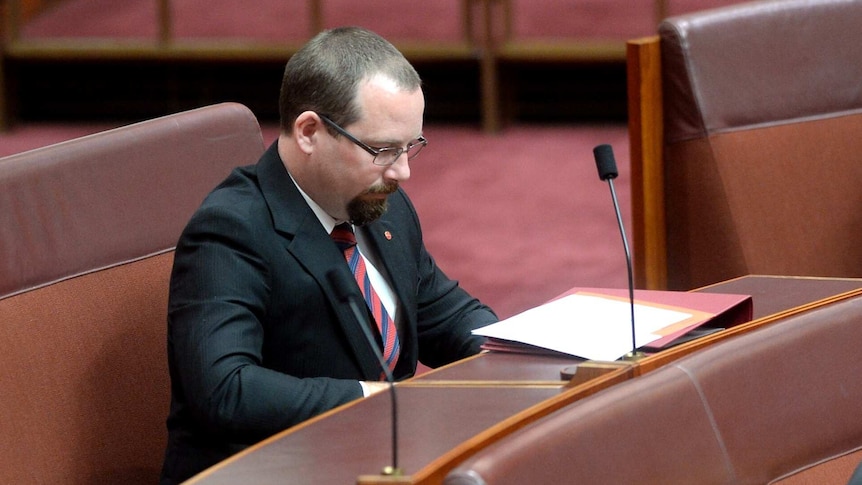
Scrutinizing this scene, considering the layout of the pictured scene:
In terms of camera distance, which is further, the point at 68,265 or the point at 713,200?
the point at 713,200

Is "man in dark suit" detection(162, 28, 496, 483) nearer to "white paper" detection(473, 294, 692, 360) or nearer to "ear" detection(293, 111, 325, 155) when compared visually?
"ear" detection(293, 111, 325, 155)

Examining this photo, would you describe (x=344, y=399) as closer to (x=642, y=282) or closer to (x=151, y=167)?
(x=151, y=167)

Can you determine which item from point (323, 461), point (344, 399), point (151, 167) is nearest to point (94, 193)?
point (151, 167)

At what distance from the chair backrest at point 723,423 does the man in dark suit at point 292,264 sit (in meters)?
0.25

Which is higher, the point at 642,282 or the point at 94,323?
the point at 94,323

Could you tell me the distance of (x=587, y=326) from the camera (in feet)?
3.22

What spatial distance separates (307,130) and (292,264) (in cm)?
11

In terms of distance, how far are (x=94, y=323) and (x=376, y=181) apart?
287mm

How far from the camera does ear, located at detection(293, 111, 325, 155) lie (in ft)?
3.35

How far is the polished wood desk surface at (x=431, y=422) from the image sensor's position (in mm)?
729

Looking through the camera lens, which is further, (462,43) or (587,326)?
(462,43)

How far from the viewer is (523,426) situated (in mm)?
773

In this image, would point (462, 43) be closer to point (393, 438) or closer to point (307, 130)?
point (307, 130)

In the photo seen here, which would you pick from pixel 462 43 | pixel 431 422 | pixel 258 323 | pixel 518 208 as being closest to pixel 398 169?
pixel 258 323
